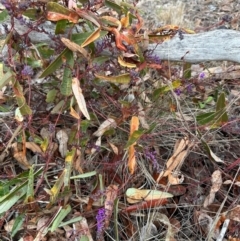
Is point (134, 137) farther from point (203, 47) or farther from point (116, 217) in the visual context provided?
point (203, 47)

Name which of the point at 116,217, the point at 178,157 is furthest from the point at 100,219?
the point at 178,157

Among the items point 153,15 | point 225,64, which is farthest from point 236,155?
point 153,15

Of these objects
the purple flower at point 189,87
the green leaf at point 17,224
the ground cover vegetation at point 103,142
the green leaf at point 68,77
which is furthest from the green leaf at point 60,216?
the purple flower at point 189,87

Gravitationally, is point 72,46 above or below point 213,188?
above

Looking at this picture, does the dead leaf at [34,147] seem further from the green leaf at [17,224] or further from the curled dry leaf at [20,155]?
the green leaf at [17,224]

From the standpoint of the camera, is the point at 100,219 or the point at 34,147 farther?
the point at 34,147

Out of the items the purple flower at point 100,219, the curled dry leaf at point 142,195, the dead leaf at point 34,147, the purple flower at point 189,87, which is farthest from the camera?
the purple flower at point 189,87
